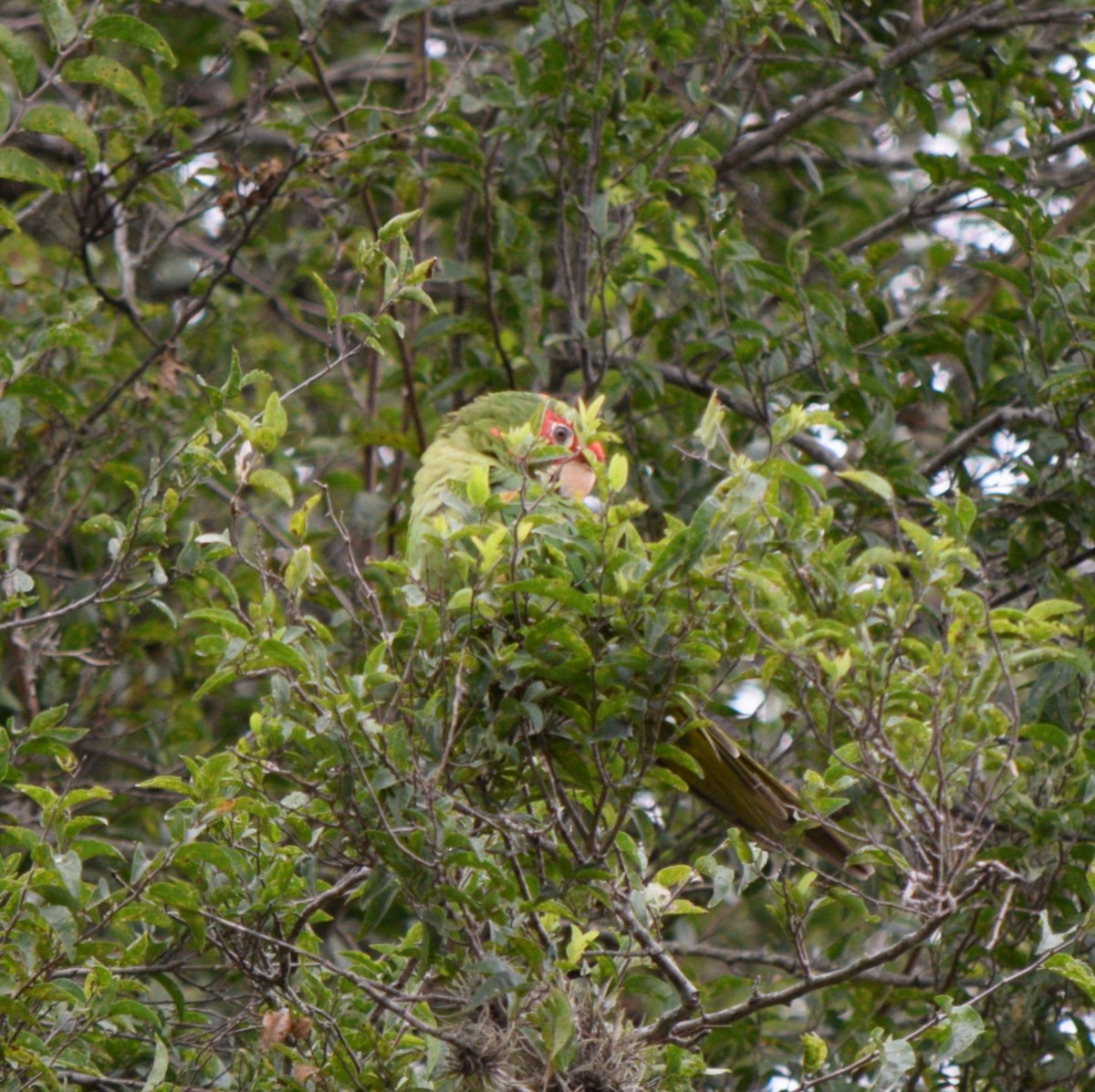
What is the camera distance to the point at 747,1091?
152 inches

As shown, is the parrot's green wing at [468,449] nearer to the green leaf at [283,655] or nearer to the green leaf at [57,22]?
A: the green leaf at [283,655]

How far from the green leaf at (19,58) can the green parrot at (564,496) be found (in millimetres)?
1317

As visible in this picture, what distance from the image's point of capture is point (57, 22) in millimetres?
3166

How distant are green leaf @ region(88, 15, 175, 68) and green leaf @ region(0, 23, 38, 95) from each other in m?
0.15

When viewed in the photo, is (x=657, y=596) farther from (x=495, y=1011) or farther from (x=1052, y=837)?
(x=1052, y=837)

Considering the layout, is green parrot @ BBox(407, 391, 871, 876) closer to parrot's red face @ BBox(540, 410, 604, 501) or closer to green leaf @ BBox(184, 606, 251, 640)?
parrot's red face @ BBox(540, 410, 604, 501)

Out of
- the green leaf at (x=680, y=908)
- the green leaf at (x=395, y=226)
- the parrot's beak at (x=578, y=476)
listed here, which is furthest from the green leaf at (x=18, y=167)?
the green leaf at (x=680, y=908)

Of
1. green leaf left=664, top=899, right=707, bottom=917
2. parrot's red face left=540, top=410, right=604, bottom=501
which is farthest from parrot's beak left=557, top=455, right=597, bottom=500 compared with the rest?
green leaf left=664, top=899, right=707, bottom=917

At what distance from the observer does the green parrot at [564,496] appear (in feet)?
9.21

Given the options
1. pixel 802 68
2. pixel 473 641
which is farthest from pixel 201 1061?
pixel 802 68

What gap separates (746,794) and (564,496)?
0.89 metres

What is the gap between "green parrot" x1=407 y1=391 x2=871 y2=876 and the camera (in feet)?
9.21

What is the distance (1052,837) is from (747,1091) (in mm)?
1170

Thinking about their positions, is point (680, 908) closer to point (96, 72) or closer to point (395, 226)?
point (395, 226)
